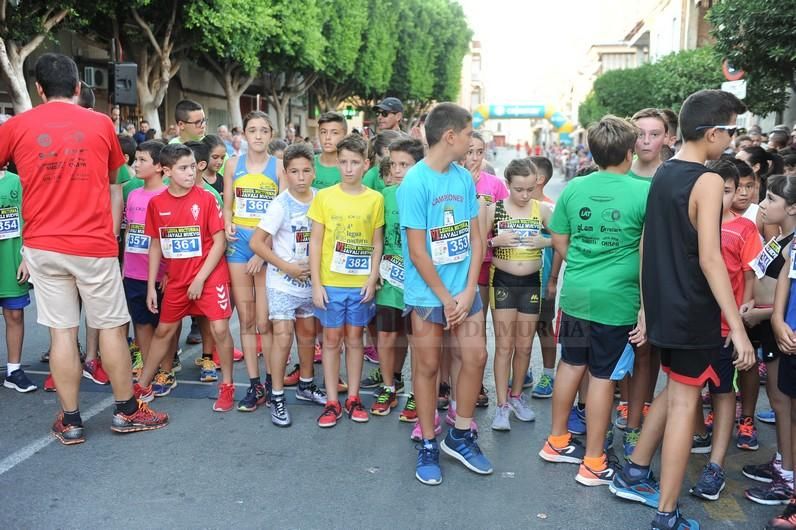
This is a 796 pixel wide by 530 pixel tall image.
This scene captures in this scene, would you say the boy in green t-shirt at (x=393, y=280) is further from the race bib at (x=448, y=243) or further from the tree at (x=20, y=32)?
the tree at (x=20, y=32)

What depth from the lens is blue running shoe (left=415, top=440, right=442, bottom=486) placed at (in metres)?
3.80

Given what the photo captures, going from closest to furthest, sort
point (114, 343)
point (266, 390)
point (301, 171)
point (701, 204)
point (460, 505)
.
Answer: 1. point (701, 204)
2. point (460, 505)
3. point (114, 343)
4. point (301, 171)
5. point (266, 390)

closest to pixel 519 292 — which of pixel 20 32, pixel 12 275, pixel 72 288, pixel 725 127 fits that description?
pixel 725 127

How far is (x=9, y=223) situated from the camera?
5117mm

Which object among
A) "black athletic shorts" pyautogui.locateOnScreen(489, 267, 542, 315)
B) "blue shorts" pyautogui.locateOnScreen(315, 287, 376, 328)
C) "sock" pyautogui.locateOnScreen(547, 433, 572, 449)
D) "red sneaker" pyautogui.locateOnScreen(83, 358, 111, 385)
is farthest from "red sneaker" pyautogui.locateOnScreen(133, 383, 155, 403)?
"sock" pyautogui.locateOnScreen(547, 433, 572, 449)

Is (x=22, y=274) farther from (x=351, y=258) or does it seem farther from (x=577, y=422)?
(x=577, y=422)

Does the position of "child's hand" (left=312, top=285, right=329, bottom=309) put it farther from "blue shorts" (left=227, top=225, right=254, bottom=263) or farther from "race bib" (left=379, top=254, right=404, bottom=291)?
"blue shorts" (left=227, top=225, right=254, bottom=263)

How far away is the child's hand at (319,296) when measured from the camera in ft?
14.7

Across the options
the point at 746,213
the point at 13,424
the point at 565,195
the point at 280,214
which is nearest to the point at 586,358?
the point at 565,195

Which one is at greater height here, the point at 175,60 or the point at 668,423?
the point at 175,60

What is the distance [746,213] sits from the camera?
4504 millimetres

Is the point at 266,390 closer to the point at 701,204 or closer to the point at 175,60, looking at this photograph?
the point at 701,204

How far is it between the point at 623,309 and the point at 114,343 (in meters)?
2.95

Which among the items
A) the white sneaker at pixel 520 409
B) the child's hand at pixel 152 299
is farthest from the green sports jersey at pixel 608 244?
the child's hand at pixel 152 299
